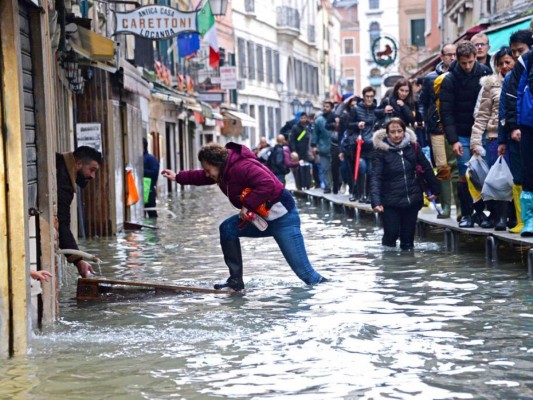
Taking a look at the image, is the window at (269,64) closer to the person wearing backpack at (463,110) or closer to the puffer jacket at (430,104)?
the puffer jacket at (430,104)

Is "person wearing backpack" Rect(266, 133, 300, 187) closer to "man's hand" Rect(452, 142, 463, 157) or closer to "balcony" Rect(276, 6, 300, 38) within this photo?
"man's hand" Rect(452, 142, 463, 157)

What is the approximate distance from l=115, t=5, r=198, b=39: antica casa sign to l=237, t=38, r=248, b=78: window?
40607 mm

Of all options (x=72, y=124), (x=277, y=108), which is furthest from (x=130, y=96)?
(x=277, y=108)

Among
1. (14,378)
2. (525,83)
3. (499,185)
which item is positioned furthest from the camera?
(499,185)

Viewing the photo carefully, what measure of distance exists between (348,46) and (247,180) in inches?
4341

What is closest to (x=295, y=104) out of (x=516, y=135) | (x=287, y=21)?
(x=287, y=21)

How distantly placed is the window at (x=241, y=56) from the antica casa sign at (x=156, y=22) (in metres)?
40.6

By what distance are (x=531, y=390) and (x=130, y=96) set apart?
16318mm

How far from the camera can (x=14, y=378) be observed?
7.51 m

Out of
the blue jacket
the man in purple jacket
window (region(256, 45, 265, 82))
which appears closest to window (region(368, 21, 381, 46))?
window (region(256, 45, 265, 82))

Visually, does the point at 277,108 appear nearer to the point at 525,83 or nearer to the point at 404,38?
the point at 404,38

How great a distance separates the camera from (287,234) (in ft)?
37.7

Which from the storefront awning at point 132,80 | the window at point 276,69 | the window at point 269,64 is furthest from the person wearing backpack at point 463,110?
the window at point 276,69

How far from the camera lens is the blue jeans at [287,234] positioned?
11.5 meters
